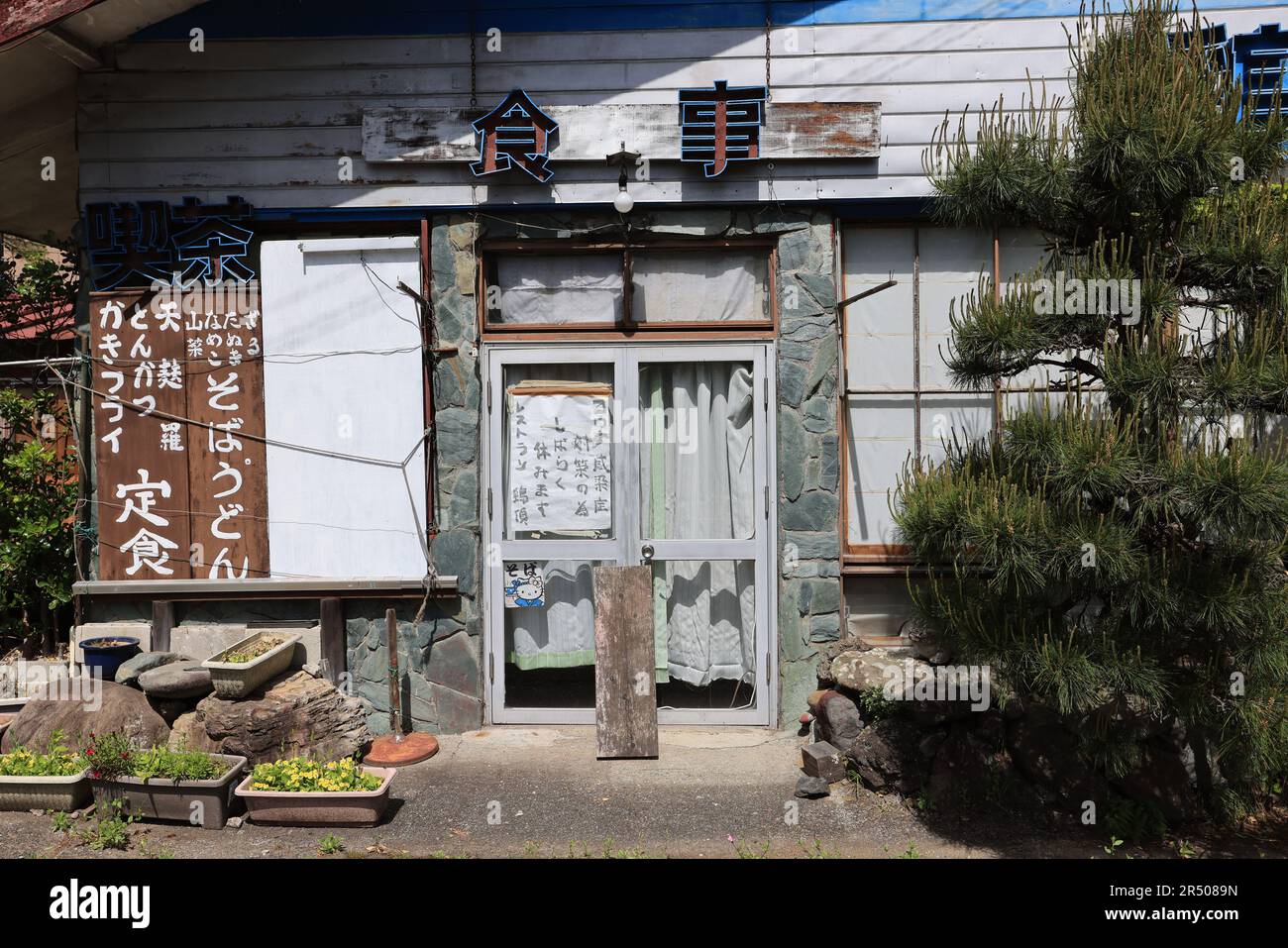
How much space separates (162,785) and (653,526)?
3.24 metres

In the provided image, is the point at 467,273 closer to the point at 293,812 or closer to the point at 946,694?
the point at 293,812

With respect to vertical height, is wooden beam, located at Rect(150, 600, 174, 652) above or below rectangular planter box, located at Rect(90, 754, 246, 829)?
above

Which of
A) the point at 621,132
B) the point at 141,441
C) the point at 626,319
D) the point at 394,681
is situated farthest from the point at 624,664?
the point at 141,441

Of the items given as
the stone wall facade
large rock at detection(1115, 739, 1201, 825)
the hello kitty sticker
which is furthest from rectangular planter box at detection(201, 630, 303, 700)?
large rock at detection(1115, 739, 1201, 825)

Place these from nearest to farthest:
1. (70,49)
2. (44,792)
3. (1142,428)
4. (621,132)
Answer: (1142,428)
(44,792)
(70,49)
(621,132)

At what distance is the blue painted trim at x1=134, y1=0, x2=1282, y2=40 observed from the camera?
20.1 feet

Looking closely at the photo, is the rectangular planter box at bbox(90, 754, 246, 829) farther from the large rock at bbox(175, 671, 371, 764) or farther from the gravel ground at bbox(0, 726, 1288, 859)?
the large rock at bbox(175, 671, 371, 764)

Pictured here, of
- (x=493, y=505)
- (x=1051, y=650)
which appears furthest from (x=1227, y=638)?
(x=493, y=505)

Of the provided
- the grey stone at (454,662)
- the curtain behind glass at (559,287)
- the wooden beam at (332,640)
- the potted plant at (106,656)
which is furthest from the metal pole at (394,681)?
the curtain behind glass at (559,287)

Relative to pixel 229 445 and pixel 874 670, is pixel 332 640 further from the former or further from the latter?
pixel 874 670

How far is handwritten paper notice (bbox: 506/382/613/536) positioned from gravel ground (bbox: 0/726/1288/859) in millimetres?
1586

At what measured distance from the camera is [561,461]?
6.30 meters

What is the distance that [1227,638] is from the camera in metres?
4.27

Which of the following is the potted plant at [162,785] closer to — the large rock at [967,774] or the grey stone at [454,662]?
the grey stone at [454,662]
